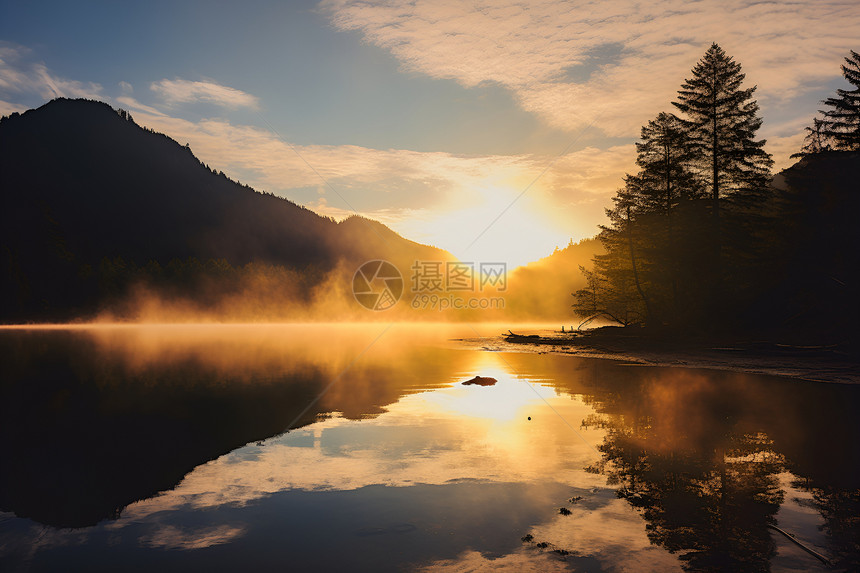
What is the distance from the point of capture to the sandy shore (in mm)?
28266

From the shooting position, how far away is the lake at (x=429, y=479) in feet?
25.6

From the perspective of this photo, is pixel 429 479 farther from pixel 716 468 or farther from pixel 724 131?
pixel 724 131

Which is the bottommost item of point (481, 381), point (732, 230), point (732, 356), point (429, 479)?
point (429, 479)

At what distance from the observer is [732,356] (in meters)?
35.2

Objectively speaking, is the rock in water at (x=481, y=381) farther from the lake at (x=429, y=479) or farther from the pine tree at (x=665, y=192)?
the pine tree at (x=665, y=192)

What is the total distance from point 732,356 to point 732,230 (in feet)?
42.1

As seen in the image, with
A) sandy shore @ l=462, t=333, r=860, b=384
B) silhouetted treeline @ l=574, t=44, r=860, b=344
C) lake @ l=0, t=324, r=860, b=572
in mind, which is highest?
silhouetted treeline @ l=574, t=44, r=860, b=344

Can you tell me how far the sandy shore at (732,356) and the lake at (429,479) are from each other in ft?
17.5

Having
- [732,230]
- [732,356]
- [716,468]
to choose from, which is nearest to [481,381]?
[716,468]

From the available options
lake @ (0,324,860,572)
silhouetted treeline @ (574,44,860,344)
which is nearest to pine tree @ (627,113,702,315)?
silhouetted treeline @ (574,44,860,344)

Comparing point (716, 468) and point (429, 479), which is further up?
point (716, 468)

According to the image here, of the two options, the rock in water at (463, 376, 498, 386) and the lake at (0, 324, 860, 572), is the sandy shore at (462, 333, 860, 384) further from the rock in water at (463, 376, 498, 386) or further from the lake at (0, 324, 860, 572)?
the rock in water at (463, 376, 498, 386)

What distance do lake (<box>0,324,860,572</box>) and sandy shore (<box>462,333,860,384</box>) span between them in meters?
5.34

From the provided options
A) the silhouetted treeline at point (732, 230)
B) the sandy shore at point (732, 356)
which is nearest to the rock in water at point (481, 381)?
the sandy shore at point (732, 356)
